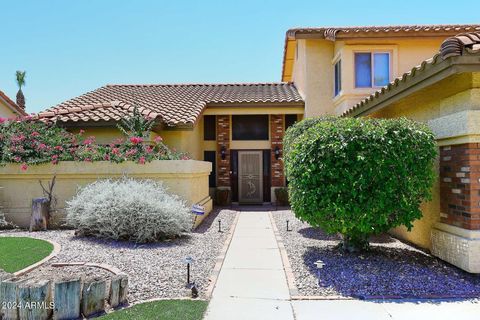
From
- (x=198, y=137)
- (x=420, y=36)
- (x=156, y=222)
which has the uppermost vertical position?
(x=420, y=36)

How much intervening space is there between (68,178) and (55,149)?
0.95 m

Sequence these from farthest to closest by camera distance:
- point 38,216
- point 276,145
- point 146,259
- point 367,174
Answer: point 276,145 → point 38,216 → point 146,259 → point 367,174

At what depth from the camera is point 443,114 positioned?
6.98m

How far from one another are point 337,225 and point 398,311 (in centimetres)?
201

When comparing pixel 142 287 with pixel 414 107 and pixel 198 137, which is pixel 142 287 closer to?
pixel 414 107

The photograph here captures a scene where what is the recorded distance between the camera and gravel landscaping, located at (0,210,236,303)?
5.79 metres

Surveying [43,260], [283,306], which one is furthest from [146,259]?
[283,306]

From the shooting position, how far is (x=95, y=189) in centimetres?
928

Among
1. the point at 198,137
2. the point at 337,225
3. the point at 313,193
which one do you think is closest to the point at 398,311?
the point at 337,225

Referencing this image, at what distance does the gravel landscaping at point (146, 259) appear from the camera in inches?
228

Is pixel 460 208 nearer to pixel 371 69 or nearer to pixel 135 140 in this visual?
pixel 135 140

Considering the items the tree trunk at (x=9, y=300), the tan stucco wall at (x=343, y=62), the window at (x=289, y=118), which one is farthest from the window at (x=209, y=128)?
A: the tree trunk at (x=9, y=300)

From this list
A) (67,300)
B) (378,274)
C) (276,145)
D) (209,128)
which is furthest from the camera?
(209,128)

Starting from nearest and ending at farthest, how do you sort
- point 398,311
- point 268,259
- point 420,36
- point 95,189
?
1. point 398,311
2. point 268,259
3. point 95,189
4. point 420,36
